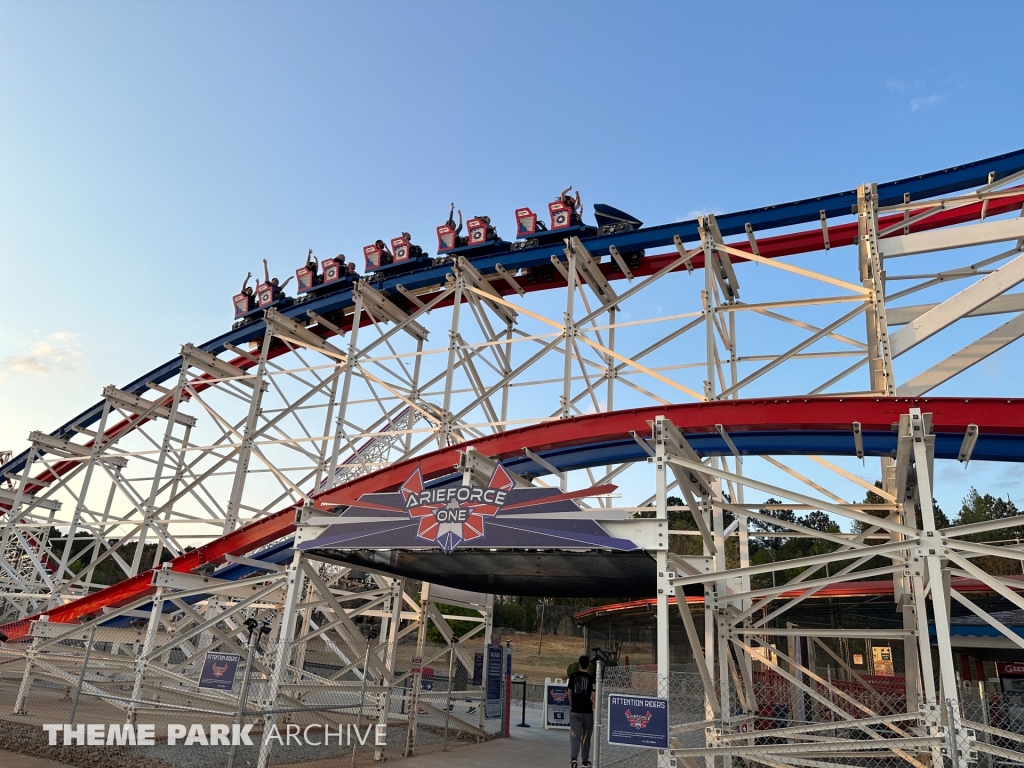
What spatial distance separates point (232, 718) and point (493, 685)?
5.70 meters

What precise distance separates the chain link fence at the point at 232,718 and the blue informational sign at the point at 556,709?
1960mm

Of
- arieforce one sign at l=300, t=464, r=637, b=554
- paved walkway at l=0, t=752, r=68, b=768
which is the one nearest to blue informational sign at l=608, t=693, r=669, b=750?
arieforce one sign at l=300, t=464, r=637, b=554

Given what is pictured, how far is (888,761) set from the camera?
13734 millimetres

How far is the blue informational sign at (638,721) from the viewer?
283 inches

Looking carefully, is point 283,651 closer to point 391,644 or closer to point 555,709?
point 391,644

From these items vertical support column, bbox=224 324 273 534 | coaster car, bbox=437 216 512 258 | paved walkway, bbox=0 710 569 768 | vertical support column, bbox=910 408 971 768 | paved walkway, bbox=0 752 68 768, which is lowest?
paved walkway, bbox=0 752 68 768

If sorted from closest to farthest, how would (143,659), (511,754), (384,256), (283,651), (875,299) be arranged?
(283,651), (143,659), (875,299), (511,754), (384,256)

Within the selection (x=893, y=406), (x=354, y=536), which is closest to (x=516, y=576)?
(x=354, y=536)

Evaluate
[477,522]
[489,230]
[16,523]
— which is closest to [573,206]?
[489,230]

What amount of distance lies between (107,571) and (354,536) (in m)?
72.1

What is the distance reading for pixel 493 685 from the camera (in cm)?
1658

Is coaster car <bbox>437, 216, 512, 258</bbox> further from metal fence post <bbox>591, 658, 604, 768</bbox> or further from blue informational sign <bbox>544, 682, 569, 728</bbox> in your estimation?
metal fence post <bbox>591, 658, 604, 768</bbox>

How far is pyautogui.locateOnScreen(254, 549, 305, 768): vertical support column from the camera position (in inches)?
387

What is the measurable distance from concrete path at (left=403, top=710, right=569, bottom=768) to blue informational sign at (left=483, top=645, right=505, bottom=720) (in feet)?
2.22
